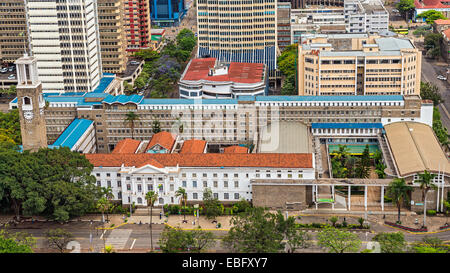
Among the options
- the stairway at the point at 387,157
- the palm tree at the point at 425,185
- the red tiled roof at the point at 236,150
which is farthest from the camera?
the red tiled roof at the point at 236,150

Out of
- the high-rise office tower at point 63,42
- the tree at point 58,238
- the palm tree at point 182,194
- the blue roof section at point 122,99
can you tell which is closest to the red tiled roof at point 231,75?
the blue roof section at point 122,99

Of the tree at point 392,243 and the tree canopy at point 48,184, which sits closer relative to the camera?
the tree at point 392,243

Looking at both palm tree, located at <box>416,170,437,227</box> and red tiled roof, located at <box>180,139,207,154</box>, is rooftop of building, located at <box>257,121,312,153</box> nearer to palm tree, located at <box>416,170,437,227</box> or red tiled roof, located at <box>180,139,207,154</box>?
red tiled roof, located at <box>180,139,207,154</box>

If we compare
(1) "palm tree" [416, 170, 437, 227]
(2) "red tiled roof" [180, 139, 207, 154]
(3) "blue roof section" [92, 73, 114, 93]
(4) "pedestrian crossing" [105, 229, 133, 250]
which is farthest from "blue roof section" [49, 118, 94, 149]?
(1) "palm tree" [416, 170, 437, 227]

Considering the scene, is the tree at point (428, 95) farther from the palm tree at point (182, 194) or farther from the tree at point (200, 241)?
the tree at point (200, 241)

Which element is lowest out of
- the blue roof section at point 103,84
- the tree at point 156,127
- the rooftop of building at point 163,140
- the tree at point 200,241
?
the tree at point 200,241

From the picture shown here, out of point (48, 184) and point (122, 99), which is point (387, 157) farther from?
point (48, 184)
